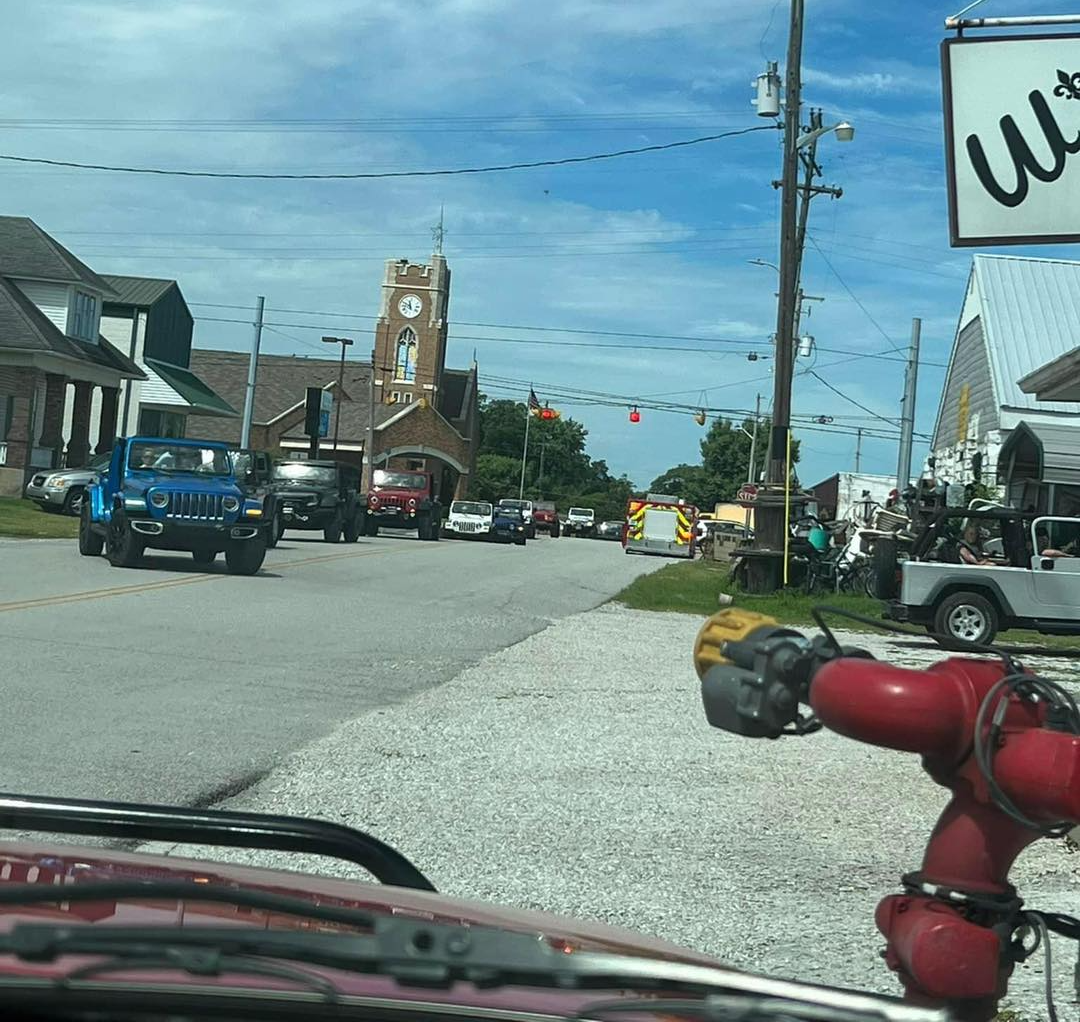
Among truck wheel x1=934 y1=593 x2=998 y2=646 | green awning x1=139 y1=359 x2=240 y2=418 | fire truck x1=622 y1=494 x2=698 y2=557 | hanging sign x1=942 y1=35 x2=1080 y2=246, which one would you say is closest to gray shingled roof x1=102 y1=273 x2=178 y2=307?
green awning x1=139 y1=359 x2=240 y2=418

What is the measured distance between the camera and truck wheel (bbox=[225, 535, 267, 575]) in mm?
22234

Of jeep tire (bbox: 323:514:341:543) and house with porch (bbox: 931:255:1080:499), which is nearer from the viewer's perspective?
house with porch (bbox: 931:255:1080:499)

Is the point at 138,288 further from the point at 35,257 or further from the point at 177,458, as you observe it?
the point at 177,458

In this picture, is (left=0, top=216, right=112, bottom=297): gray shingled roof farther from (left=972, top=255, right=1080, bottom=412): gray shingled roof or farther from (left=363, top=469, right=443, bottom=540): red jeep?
(left=972, top=255, right=1080, bottom=412): gray shingled roof

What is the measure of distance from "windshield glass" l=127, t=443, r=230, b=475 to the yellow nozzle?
20969 millimetres

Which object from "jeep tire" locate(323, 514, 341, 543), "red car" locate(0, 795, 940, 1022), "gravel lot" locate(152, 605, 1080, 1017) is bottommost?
"gravel lot" locate(152, 605, 1080, 1017)

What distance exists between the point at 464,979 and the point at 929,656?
16233 millimetres

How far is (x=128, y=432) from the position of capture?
188 ft

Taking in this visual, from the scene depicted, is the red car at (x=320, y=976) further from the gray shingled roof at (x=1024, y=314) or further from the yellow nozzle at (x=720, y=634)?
the gray shingled roof at (x=1024, y=314)

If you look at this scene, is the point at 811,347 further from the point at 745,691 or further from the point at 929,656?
the point at 745,691

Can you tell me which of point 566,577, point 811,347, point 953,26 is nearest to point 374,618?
point 953,26

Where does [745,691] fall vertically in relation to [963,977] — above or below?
above

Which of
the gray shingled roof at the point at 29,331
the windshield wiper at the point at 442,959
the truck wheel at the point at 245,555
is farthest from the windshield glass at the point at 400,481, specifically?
the windshield wiper at the point at 442,959

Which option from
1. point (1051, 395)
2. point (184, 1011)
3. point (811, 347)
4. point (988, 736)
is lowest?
point (184, 1011)
